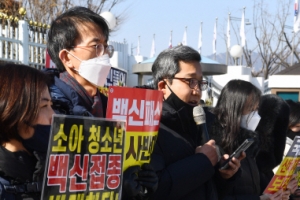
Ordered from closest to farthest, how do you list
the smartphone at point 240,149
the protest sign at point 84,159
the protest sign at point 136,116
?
the protest sign at point 84,159, the protest sign at point 136,116, the smartphone at point 240,149

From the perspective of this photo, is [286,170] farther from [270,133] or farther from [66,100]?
[66,100]

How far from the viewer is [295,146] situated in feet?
15.5

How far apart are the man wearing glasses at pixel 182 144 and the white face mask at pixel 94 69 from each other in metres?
0.44

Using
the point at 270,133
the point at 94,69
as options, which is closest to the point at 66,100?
the point at 94,69

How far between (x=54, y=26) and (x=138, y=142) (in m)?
0.93

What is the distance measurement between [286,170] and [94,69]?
2.04m

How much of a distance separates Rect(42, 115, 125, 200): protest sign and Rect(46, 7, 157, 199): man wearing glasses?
515mm

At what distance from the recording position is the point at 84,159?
8.37 feet

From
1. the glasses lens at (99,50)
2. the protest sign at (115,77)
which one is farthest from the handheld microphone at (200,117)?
the protest sign at (115,77)

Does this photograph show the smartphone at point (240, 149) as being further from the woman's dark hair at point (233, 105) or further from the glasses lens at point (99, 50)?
the glasses lens at point (99, 50)

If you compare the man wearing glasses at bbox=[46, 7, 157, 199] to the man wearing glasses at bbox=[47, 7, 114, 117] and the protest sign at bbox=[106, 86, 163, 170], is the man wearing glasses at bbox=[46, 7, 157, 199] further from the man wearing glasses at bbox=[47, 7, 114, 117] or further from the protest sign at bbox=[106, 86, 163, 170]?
the protest sign at bbox=[106, 86, 163, 170]

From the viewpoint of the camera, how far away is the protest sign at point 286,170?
4.61 meters

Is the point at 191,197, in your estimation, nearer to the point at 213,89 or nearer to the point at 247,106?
the point at 247,106

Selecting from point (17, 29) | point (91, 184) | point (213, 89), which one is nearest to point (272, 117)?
point (91, 184)
